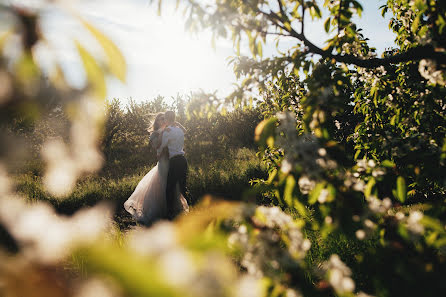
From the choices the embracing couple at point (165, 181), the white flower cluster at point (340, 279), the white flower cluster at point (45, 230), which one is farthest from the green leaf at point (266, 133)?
the embracing couple at point (165, 181)

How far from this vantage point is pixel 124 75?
52 cm

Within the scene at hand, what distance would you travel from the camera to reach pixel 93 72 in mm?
498

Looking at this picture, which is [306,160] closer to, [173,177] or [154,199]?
[173,177]

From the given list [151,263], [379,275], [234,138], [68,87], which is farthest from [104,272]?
[234,138]

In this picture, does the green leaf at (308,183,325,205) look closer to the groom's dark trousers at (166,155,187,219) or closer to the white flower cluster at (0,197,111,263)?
the white flower cluster at (0,197,111,263)

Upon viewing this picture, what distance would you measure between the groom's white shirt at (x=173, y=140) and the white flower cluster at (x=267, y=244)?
5.01m

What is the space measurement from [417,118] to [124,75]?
254 centimetres

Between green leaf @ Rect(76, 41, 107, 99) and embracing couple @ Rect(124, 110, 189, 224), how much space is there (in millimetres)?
5356

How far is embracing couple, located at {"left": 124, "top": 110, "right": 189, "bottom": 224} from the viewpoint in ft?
19.2

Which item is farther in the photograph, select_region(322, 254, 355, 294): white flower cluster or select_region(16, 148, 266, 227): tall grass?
select_region(16, 148, 266, 227): tall grass

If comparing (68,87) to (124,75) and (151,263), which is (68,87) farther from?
(151,263)

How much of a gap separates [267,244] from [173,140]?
16.9ft

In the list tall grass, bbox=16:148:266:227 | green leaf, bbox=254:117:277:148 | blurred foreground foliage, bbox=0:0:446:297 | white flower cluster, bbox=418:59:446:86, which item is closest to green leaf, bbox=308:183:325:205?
blurred foreground foliage, bbox=0:0:446:297

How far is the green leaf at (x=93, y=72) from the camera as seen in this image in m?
0.48
